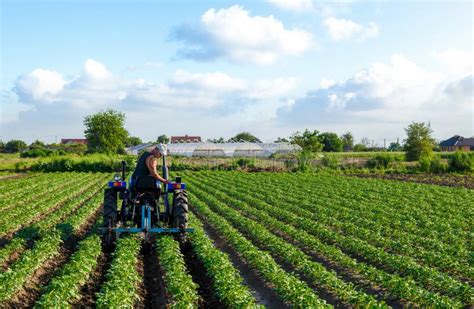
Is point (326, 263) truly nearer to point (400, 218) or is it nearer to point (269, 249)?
point (269, 249)

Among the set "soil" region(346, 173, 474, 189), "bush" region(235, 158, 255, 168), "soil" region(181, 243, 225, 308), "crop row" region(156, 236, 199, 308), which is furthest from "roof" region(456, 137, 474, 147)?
"crop row" region(156, 236, 199, 308)

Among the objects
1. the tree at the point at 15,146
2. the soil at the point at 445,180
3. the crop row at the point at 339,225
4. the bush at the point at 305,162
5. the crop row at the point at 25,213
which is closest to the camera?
the crop row at the point at 339,225

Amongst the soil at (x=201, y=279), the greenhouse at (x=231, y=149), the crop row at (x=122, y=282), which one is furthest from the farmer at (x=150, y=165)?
the greenhouse at (x=231, y=149)

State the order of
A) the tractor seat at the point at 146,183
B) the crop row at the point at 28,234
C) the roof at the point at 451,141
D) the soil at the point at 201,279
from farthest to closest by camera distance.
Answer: the roof at the point at 451,141 < the tractor seat at the point at 146,183 < the crop row at the point at 28,234 < the soil at the point at 201,279

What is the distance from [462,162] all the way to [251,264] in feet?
145

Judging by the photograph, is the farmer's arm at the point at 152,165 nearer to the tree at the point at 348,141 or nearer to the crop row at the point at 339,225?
the crop row at the point at 339,225

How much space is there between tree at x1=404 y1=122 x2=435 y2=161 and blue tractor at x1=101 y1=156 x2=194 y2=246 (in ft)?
169

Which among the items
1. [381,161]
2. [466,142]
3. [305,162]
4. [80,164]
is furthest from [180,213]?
[466,142]

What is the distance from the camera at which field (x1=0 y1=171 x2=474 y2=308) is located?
8.27 meters

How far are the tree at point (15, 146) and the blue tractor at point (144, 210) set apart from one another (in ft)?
381

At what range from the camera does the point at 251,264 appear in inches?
436

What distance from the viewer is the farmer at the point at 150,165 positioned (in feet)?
39.1

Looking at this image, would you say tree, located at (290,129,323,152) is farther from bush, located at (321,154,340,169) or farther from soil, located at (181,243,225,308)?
soil, located at (181,243,225,308)

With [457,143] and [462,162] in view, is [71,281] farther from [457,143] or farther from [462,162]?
[457,143]
